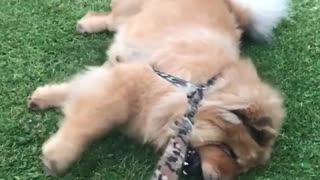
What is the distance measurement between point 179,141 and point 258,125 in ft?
0.90

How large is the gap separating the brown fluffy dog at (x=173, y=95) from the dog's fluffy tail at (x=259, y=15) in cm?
17

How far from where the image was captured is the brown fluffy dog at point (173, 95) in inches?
80.4

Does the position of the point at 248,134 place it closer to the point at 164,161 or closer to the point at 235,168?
the point at 235,168

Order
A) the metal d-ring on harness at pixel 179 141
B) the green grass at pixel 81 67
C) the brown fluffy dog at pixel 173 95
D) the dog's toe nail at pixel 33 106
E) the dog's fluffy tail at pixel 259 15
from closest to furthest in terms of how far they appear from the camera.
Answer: the metal d-ring on harness at pixel 179 141, the brown fluffy dog at pixel 173 95, the green grass at pixel 81 67, the dog's toe nail at pixel 33 106, the dog's fluffy tail at pixel 259 15

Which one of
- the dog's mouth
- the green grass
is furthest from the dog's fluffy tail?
the dog's mouth

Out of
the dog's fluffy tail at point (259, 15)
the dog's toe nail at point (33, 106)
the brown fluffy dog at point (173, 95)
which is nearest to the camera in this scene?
the brown fluffy dog at point (173, 95)

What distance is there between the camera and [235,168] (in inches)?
80.0

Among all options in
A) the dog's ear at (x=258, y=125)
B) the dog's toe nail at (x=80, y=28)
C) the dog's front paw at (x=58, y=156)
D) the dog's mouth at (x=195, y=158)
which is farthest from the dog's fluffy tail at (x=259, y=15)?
the dog's front paw at (x=58, y=156)

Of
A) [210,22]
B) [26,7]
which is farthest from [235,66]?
[26,7]

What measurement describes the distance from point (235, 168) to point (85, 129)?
506 mm

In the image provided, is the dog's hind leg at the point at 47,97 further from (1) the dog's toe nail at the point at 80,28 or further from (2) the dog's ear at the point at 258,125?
(2) the dog's ear at the point at 258,125

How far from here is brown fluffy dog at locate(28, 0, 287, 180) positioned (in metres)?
2.04

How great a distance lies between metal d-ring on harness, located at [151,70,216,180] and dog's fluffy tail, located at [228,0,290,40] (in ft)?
2.22

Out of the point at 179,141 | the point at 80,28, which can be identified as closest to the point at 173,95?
the point at 179,141
